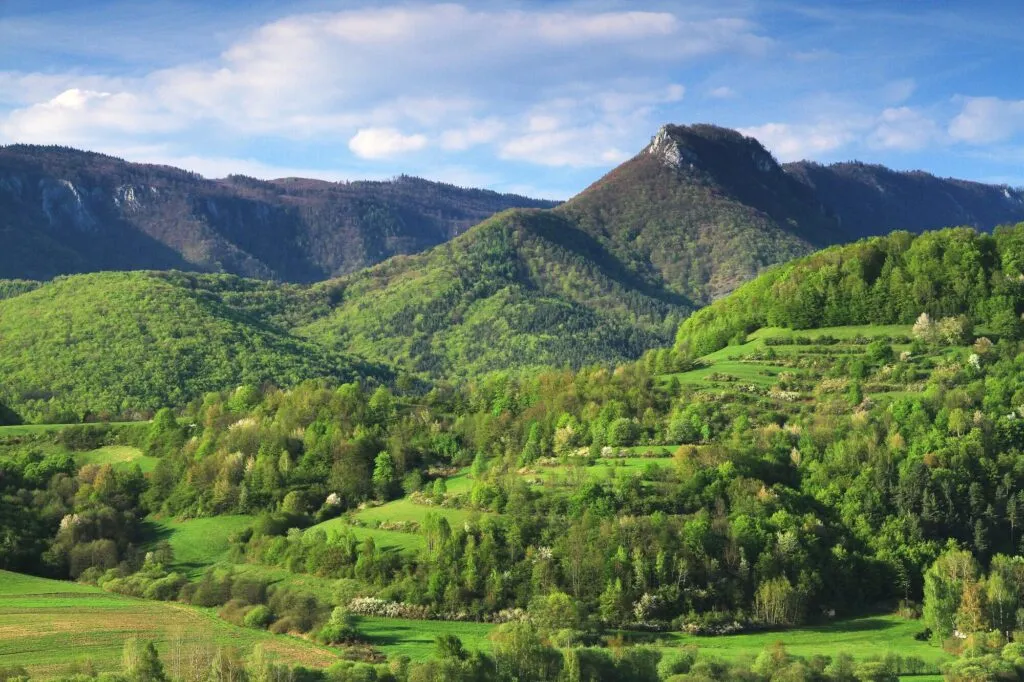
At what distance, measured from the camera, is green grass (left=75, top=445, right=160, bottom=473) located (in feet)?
427

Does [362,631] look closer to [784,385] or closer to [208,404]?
[784,385]

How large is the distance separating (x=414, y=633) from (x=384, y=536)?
18427mm

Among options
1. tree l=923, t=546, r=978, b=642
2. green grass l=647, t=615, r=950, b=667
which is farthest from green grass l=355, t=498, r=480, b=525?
tree l=923, t=546, r=978, b=642

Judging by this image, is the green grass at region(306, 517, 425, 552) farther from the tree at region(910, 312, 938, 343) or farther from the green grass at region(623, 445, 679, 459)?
the tree at region(910, 312, 938, 343)

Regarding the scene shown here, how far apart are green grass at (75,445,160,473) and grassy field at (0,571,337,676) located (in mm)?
34587

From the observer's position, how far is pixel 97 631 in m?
79.8

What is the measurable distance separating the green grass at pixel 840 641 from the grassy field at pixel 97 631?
27.2 meters

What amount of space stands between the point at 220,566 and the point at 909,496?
206 feet

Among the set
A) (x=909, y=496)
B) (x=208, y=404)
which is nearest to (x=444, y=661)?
(x=909, y=496)

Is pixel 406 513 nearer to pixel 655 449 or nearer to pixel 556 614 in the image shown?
pixel 655 449

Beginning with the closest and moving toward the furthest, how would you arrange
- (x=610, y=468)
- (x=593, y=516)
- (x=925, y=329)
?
(x=593, y=516) < (x=610, y=468) < (x=925, y=329)

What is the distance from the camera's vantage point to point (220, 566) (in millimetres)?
101188

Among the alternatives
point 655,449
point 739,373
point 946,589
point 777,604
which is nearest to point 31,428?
point 655,449

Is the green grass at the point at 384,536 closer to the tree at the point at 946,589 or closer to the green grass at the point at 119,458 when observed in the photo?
the green grass at the point at 119,458
